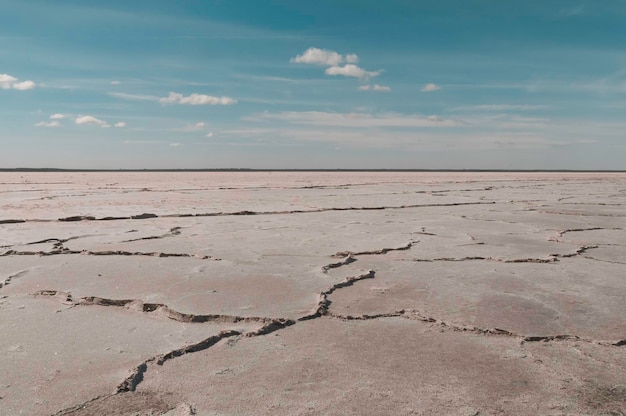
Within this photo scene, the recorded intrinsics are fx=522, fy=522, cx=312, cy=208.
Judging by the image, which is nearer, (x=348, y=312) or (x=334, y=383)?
(x=334, y=383)

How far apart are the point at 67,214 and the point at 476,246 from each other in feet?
13.3

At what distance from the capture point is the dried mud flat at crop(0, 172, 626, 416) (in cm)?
121

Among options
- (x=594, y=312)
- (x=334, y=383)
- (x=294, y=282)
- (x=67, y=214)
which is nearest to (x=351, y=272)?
(x=294, y=282)

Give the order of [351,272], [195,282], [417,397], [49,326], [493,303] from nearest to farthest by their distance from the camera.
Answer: [417,397]
[49,326]
[493,303]
[195,282]
[351,272]

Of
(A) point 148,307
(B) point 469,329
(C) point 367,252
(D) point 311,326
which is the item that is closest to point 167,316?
(A) point 148,307

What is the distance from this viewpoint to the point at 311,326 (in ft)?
5.69

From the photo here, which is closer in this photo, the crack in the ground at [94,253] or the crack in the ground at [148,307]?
the crack in the ground at [148,307]

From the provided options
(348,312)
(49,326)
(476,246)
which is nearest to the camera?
(49,326)

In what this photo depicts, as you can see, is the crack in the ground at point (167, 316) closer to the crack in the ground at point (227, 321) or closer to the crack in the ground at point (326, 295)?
the crack in the ground at point (227, 321)

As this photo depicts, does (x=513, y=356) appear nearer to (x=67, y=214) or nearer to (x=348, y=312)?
(x=348, y=312)

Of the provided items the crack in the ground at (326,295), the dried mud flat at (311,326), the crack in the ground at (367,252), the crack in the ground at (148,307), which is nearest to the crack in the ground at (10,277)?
the dried mud flat at (311,326)

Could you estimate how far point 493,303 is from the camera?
79.9 inches

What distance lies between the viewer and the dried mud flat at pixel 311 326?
1215 millimetres

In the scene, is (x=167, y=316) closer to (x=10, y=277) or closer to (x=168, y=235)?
(x=10, y=277)
